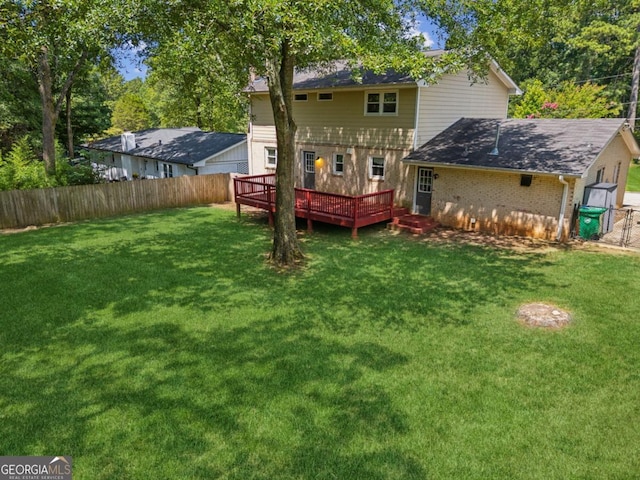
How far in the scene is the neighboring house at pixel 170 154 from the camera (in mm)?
25203

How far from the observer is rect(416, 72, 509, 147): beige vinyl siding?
17141mm

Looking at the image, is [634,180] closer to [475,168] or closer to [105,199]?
[475,168]

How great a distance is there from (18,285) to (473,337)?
1022cm

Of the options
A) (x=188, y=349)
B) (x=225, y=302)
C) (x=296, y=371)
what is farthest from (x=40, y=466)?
(x=225, y=302)

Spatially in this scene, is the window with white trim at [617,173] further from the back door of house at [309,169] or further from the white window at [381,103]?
the back door of house at [309,169]

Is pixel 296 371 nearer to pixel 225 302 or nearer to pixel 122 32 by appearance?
pixel 225 302

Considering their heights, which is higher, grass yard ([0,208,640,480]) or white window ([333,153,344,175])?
white window ([333,153,344,175])

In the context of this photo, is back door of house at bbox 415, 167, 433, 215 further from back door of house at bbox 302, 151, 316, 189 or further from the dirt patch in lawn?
the dirt patch in lawn

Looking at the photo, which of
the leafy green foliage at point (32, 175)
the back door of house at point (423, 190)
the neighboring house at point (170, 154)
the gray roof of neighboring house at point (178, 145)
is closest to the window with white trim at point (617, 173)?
the back door of house at point (423, 190)

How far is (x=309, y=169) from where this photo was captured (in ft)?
69.1

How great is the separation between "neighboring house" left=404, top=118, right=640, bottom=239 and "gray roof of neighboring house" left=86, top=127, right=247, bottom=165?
522 inches

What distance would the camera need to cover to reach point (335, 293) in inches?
404

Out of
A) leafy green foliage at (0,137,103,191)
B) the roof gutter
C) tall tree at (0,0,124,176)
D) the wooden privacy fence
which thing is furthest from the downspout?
leafy green foliage at (0,137,103,191)

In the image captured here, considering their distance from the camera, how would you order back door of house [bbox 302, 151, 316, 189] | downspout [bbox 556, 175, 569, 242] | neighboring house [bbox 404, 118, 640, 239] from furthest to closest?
1. back door of house [bbox 302, 151, 316, 189]
2. neighboring house [bbox 404, 118, 640, 239]
3. downspout [bbox 556, 175, 569, 242]
